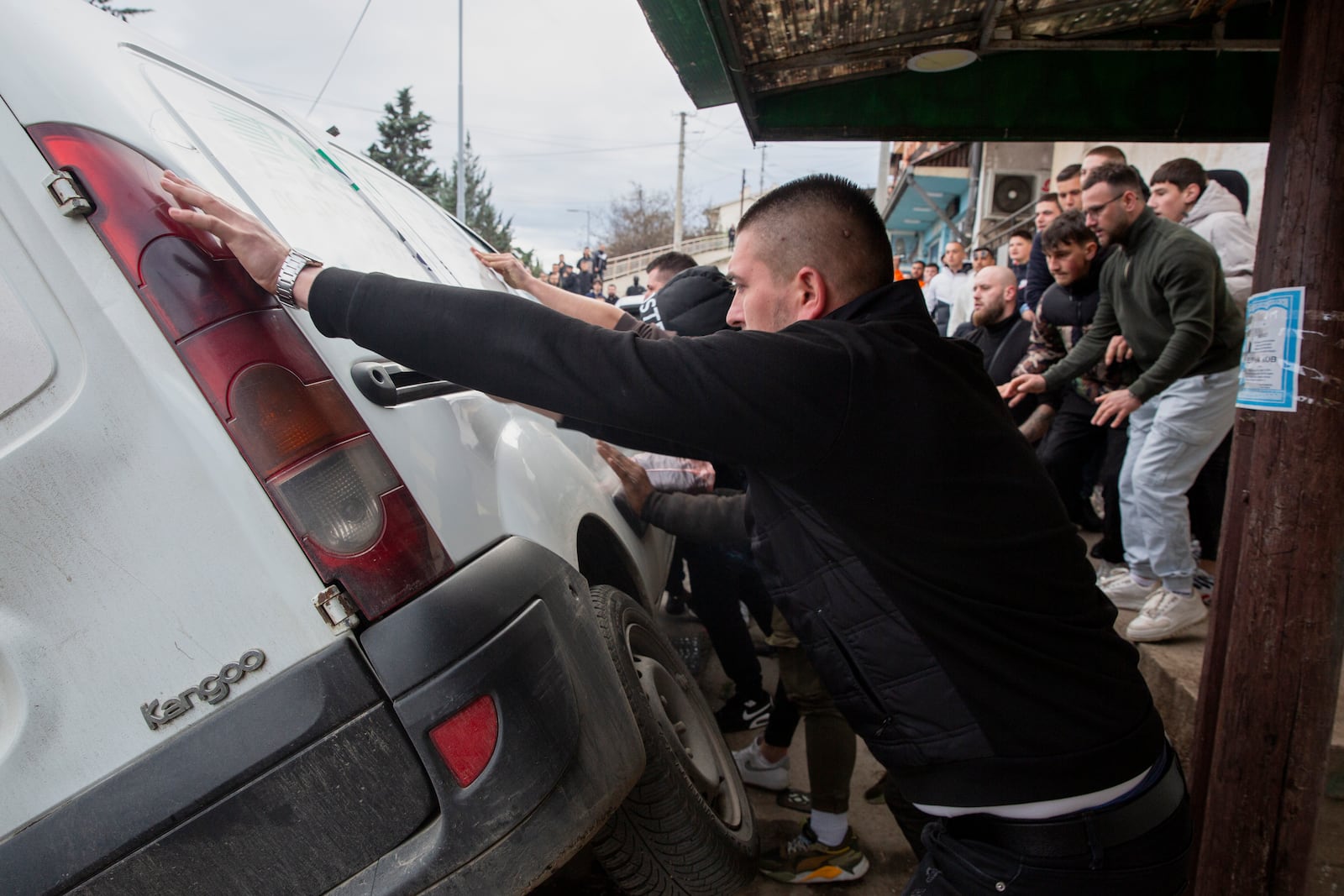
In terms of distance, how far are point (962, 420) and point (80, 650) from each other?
4.64 feet

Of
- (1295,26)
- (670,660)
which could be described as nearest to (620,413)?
(670,660)

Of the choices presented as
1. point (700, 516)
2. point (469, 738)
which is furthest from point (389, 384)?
point (700, 516)

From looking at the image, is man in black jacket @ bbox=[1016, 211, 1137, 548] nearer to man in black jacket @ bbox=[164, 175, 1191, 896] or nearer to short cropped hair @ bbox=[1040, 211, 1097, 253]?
short cropped hair @ bbox=[1040, 211, 1097, 253]

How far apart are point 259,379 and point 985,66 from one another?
2835mm

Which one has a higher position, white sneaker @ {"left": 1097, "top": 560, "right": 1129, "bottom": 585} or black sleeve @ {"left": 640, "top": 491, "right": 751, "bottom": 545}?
black sleeve @ {"left": 640, "top": 491, "right": 751, "bottom": 545}

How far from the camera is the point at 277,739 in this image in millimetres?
1203

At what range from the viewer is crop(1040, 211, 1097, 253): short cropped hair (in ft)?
13.4

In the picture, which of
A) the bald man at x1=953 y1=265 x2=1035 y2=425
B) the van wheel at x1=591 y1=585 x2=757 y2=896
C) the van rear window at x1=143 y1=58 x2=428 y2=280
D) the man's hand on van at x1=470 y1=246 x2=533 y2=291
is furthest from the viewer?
the bald man at x1=953 y1=265 x2=1035 y2=425

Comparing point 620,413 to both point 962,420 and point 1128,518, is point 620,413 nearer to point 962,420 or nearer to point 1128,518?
point 962,420

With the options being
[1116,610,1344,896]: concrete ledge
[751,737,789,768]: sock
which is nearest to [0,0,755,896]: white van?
[751,737,789,768]: sock

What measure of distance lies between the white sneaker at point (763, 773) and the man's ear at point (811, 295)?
80.2 inches

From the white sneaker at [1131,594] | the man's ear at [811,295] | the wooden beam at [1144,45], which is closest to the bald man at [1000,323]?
the white sneaker at [1131,594]

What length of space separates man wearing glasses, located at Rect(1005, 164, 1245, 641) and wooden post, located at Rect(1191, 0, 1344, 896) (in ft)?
4.74

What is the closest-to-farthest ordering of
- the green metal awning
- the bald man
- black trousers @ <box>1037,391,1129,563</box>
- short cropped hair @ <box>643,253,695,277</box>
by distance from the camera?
the green metal awning
short cropped hair @ <box>643,253,695,277</box>
black trousers @ <box>1037,391,1129,563</box>
the bald man
